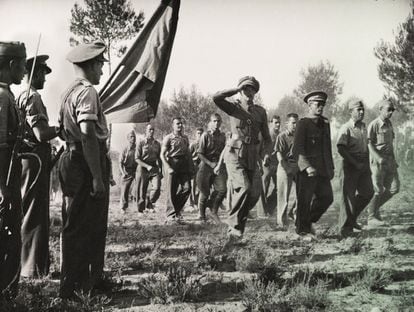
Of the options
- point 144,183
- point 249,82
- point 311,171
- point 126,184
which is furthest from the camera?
point 126,184

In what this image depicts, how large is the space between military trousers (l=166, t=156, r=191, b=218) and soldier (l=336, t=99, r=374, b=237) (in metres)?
3.43

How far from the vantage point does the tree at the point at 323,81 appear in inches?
857

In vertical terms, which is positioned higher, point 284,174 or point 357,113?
point 357,113

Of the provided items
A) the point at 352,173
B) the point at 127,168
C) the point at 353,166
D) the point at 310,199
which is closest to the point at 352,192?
the point at 352,173

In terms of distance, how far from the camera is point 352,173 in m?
6.76

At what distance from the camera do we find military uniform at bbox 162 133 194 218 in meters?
8.91

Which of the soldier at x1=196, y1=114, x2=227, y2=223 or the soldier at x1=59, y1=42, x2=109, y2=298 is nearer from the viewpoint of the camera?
the soldier at x1=59, y1=42, x2=109, y2=298

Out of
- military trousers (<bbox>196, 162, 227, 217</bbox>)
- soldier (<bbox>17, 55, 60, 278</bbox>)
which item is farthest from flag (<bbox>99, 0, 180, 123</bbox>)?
military trousers (<bbox>196, 162, 227, 217</bbox>)

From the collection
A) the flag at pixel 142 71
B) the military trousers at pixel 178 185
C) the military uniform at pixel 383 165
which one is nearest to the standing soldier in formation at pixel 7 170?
the flag at pixel 142 71

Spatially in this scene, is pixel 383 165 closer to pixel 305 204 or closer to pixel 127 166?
pixel 305 204

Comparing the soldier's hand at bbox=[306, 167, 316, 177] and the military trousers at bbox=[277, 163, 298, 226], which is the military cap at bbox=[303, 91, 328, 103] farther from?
the military trousers at bbox=[277, 163, 298, 226]

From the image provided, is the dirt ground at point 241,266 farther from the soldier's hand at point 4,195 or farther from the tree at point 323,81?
the tree at point 323,81

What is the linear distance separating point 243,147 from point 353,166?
1.94m

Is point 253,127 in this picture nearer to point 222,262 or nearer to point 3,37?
point 222,262
